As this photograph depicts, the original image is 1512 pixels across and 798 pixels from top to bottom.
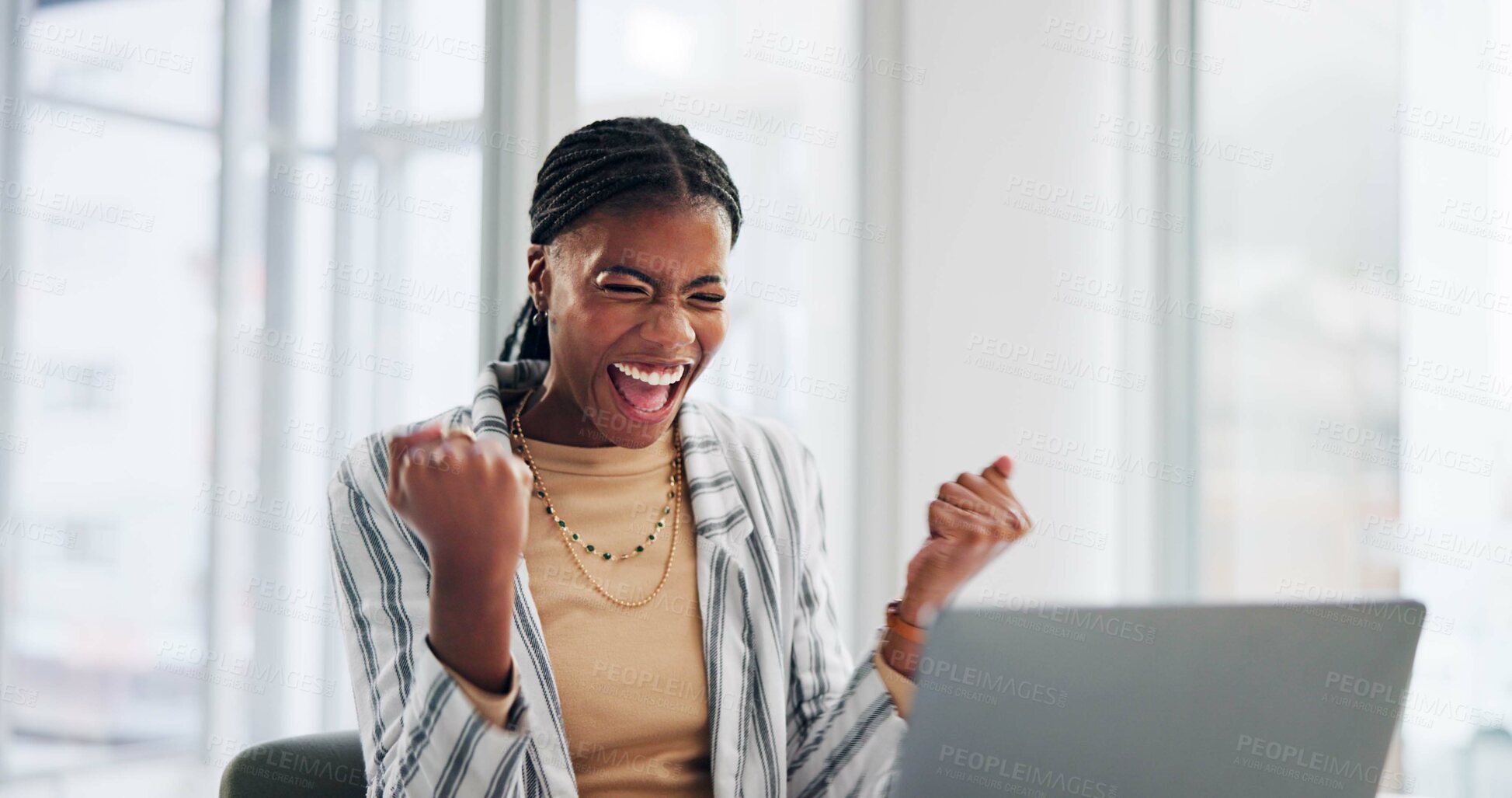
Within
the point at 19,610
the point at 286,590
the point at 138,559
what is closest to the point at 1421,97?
the point at 286,590

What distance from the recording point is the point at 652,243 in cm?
135

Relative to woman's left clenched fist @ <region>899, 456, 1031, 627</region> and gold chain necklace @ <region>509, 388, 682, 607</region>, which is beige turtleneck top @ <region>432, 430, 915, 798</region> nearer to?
gold chain necklace @ <region>509, 388, 682, 607</region>

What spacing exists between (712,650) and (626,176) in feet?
1.77

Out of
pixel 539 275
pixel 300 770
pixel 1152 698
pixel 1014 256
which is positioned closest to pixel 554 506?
pixel 539 275

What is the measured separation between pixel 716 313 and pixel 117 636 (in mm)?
1547

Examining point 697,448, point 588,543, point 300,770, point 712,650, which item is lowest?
point 300,770

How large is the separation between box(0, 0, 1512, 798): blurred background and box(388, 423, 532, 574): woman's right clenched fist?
148 centimetres

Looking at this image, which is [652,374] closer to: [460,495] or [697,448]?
[697,448]

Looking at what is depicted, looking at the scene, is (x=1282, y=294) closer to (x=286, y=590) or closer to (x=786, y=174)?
(x=786, y=174)

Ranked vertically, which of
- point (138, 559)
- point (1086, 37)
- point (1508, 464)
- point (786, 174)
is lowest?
point (138, 559)

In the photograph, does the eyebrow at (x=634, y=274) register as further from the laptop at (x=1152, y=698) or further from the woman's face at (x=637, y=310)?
the laptop at (x=1152, y=698)

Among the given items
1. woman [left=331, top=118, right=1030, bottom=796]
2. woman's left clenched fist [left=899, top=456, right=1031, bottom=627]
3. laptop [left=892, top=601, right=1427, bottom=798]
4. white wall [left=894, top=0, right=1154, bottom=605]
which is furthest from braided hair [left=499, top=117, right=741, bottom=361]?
white wall [left=894, top=0, right=1154, bottom=605]

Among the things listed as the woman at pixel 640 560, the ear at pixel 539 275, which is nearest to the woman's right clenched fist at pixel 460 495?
the woman at pixel 640 560

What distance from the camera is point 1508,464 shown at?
2.19 meters
